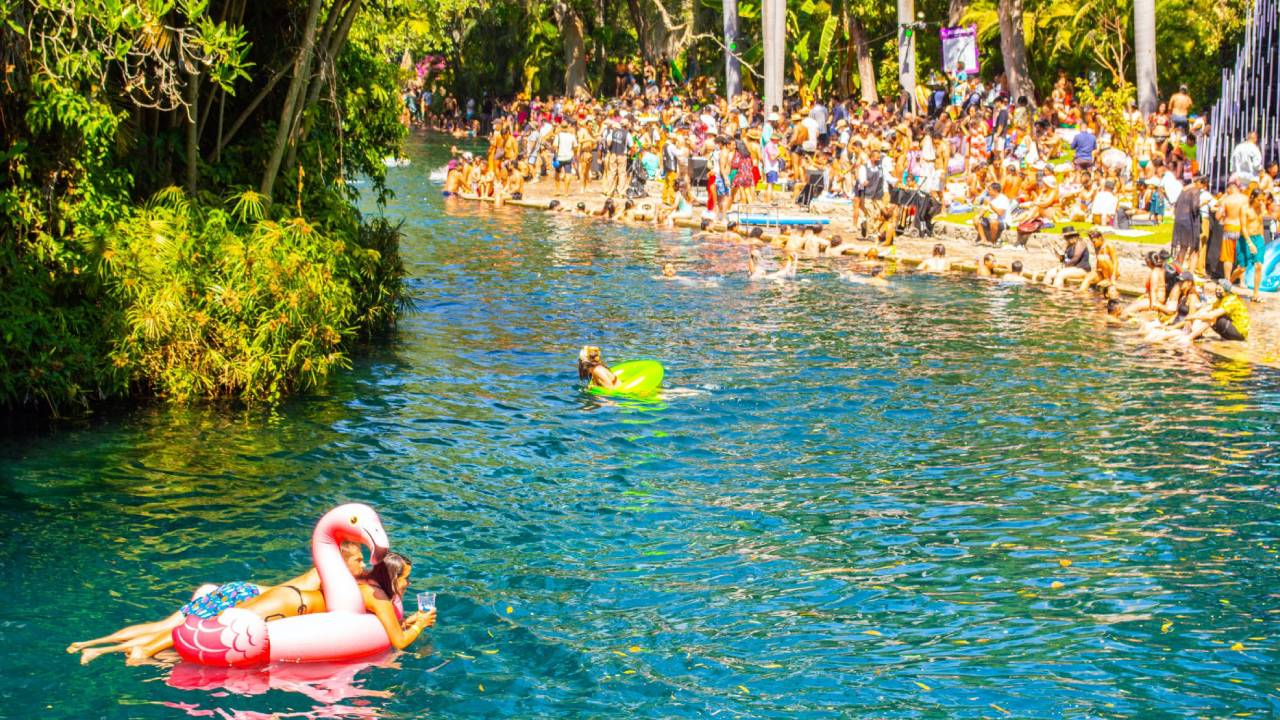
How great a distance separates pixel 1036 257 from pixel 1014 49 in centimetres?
1695

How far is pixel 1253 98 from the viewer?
2997cm

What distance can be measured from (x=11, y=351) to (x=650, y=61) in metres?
50.8

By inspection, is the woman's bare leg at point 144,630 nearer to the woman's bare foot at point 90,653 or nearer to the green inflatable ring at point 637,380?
the woman's bare foot at point 90,653

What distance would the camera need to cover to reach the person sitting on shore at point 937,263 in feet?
90.1

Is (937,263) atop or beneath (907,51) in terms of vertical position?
beneath

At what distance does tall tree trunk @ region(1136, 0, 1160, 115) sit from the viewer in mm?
35375

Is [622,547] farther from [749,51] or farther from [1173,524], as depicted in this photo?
[749,51]

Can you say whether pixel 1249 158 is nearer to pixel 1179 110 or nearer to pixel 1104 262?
pixel 1104 262

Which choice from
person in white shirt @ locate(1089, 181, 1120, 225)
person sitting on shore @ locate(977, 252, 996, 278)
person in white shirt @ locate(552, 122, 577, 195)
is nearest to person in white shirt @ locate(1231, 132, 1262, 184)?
person in white shirt @ locate(1089, 181, 1120, 225)

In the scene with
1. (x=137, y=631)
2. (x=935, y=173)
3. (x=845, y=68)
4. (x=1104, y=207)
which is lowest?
(x=137, y=631)

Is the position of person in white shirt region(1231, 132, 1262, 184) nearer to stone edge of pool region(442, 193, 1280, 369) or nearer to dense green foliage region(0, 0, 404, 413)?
stone edge of pool region(442, 193, 1280, 369)

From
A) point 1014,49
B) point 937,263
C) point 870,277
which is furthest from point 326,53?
point 1014,49

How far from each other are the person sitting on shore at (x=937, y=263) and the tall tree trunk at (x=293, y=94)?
14004 millimetres

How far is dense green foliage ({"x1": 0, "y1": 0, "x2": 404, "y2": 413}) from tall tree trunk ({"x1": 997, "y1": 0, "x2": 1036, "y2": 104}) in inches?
1161
